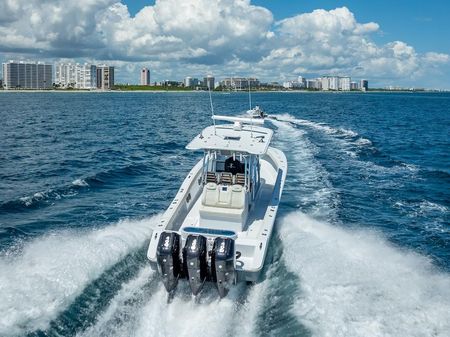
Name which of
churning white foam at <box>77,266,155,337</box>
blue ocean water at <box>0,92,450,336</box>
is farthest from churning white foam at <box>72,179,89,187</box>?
churning white foam at <box>77,266,155,337</box>

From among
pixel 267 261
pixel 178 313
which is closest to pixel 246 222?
pixel 267 261

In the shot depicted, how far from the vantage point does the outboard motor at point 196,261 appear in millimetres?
10703

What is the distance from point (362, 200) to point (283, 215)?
5.47 metres

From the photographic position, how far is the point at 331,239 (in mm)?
15109

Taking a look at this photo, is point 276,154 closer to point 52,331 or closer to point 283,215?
point 283,215

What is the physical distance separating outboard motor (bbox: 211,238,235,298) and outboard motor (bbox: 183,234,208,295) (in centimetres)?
23

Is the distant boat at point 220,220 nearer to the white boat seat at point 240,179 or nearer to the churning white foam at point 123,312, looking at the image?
the white boat seat at point 240,179

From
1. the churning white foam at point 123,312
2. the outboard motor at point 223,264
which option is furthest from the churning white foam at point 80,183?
the outboard motor at point 223,264

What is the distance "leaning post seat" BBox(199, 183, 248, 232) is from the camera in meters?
13.4

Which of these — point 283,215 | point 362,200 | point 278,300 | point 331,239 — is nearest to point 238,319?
point 278,300

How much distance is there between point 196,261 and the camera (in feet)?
35.1

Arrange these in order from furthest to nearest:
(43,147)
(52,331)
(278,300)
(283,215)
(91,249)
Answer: (43,147), (283,215), (91,249), (278,300), (52,331)

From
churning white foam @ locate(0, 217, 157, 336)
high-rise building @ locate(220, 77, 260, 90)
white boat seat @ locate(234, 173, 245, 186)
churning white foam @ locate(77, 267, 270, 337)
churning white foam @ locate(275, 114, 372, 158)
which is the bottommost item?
churning white foam @ locate(77, 267, 270, 337)

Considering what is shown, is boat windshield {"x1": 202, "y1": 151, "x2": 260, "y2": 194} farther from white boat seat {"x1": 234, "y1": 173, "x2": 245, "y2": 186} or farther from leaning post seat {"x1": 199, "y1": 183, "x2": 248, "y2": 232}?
leaning post seat {"x1": 199, "y1": 183, "x2": 248, "y2": 232}
